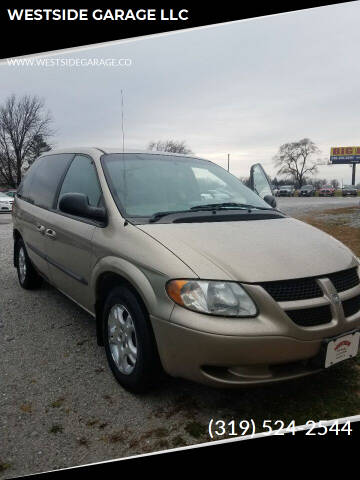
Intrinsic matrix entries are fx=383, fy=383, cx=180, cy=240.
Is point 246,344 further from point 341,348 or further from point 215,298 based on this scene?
point 341,348

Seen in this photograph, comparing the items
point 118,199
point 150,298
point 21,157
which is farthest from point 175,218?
point 21,157

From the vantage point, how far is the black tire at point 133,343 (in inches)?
92.0

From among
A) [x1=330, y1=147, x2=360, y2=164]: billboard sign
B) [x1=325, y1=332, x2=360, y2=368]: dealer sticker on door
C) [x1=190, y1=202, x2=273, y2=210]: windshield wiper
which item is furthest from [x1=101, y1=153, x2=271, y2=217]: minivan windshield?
[x1=330, y1=147, x2=360, y2=164]: billboard sign

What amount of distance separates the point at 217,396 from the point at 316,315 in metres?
0.88

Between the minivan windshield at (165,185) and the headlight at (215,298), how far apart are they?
0.84 metres

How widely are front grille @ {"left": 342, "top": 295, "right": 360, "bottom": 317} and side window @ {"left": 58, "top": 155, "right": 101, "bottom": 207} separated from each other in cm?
192

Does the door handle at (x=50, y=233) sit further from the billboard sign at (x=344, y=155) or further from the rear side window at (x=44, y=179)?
the billboard sign at (x=344, y=155)

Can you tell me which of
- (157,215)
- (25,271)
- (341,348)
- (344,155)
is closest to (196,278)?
(157,215)

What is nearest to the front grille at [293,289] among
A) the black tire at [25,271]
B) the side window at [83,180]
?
the side window at [83,180]

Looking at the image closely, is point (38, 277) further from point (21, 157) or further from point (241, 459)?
point (21, 157)

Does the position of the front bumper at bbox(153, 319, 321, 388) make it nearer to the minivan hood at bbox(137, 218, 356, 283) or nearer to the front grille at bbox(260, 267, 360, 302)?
the front grille at bbox(260, 267, 360, 302)

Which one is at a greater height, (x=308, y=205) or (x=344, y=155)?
(x=344, y=155)

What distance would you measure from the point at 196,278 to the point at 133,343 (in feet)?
2.42

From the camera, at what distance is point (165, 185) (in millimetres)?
3207
